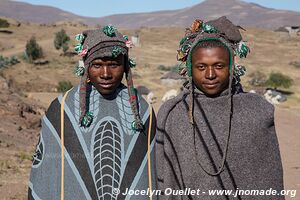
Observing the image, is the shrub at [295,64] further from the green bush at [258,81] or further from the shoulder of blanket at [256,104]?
the shoulder of blanket at [256,104]

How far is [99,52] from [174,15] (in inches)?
6540

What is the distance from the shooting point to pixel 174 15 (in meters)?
166

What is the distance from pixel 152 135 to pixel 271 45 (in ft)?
153

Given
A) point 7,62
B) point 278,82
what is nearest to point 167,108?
point 278,82

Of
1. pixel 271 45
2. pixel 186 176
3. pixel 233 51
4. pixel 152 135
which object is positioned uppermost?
pixel 233 51

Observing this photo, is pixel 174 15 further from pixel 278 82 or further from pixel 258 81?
pixel 278 82

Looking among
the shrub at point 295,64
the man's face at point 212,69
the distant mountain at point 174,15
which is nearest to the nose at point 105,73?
the man's face at point 212,69

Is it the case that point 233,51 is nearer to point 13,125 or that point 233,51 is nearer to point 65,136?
point 65,136

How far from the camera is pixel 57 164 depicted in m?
2.54

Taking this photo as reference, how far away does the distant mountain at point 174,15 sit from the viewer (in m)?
142

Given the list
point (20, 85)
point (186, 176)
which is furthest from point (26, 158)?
point (20, 85)

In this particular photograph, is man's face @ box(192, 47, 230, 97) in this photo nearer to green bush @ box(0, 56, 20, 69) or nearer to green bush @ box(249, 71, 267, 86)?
green bush @ box(249, 71, 267, 86)

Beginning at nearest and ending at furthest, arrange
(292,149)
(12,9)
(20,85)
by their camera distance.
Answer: (292,149), (20,85), (12,9)

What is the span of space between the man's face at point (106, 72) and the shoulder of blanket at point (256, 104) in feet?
2.26
